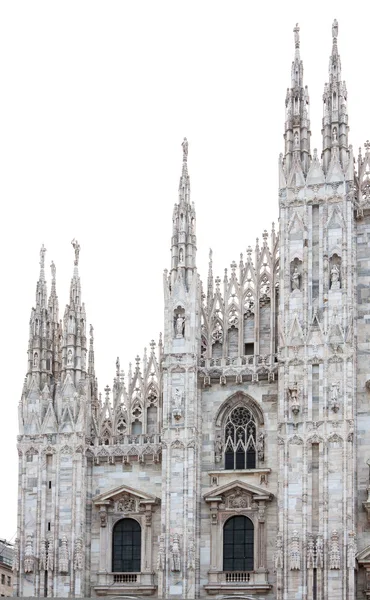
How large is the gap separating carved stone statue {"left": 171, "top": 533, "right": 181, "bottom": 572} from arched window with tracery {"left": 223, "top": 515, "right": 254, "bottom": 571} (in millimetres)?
1477

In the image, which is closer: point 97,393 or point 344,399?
point 344,399

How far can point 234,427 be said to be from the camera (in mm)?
39062

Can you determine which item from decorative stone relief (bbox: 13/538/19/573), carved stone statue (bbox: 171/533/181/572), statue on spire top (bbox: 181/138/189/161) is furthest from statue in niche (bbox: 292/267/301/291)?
decorative stone relief (bbox: 13/538/19/573)

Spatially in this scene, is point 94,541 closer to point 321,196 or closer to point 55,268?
point 55,268

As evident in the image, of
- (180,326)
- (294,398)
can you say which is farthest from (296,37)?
(294,398)

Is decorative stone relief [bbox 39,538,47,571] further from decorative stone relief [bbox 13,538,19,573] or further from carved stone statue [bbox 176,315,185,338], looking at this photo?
carved stone statue [bbox 176,315,185,338]

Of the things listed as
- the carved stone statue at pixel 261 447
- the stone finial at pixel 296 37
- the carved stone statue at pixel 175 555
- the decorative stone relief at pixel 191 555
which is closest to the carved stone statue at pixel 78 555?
the carved stone statue at pixel 175 555

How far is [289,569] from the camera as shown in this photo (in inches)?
1428

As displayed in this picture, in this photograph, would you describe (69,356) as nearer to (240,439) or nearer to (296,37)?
(240,439)

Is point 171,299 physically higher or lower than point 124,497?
higher

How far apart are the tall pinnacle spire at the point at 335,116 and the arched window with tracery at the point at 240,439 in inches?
325

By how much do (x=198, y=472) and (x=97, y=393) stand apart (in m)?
5.40

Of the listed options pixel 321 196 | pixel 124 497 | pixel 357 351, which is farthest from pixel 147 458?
pixel 321 196

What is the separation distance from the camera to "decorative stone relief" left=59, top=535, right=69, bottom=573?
127 ft
